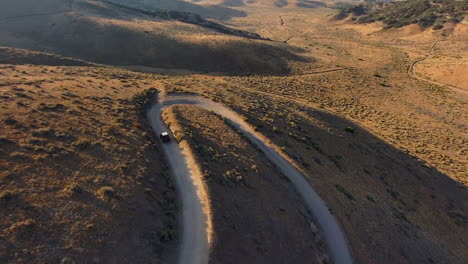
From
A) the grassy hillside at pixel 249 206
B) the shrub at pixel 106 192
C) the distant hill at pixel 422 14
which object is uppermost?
the distant hill at pixel 422 14

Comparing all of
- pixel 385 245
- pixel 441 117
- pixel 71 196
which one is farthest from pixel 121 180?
pixel 441 117

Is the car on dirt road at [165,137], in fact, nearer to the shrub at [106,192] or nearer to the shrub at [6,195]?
the shrub at [106,192]

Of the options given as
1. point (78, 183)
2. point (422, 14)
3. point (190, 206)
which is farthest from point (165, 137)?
point (422, 14)

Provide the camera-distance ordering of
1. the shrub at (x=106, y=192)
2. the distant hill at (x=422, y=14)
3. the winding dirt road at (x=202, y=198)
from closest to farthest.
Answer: the winding dirt road at (x=202, y=198), the shrub at (x=106, y=192), the distant hill at (x=422, y=14)

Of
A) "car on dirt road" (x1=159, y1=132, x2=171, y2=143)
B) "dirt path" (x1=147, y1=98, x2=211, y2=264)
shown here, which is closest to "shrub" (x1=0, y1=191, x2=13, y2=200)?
"dirt path" (x1=147, y1=98, x2=211, y2=264)

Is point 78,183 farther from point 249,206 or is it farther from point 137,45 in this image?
point 137,45

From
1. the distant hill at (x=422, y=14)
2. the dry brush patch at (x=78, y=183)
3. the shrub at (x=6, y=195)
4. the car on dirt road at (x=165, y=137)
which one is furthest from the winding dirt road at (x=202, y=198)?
the distant hill at (x=422, y=14)

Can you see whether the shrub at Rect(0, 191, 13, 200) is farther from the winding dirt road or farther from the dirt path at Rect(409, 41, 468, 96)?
the dirt path at Rect(409, 41, 468, 96)
